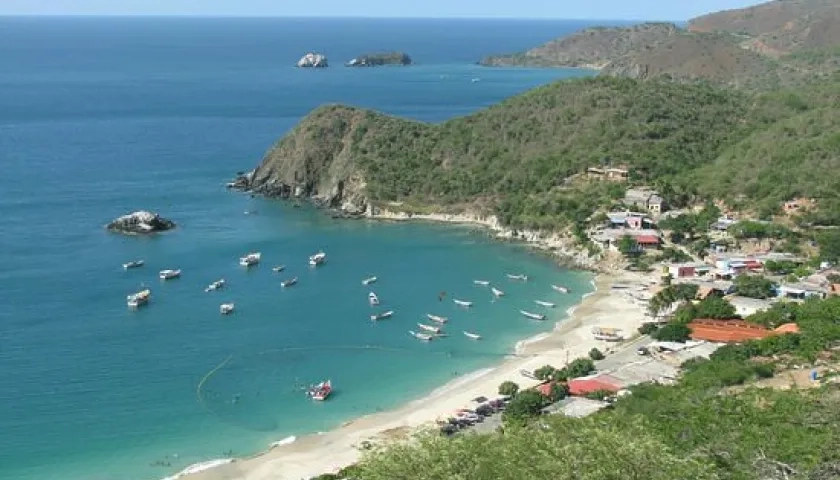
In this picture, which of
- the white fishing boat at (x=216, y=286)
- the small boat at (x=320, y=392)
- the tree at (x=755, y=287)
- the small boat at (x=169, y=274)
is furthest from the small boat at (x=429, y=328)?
the small boat at (x=169, y=274)

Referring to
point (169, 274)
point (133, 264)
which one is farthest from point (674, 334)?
point (133, 264)

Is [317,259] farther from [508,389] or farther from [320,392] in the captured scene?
[508,389]

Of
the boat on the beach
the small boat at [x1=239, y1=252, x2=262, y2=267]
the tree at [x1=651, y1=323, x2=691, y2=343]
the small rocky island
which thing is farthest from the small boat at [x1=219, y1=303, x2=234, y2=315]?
the tree at [x1=651, y1=323, x2=691, y2=343]

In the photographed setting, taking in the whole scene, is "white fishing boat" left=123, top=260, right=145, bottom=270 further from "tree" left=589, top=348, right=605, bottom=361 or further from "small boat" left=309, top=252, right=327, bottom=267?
"tree" left=589, top=348, right=605, bottom=361

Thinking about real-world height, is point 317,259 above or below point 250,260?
below

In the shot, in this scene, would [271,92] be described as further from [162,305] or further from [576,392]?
[576,392]

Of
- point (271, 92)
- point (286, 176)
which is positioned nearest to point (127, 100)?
point (271, 92)
